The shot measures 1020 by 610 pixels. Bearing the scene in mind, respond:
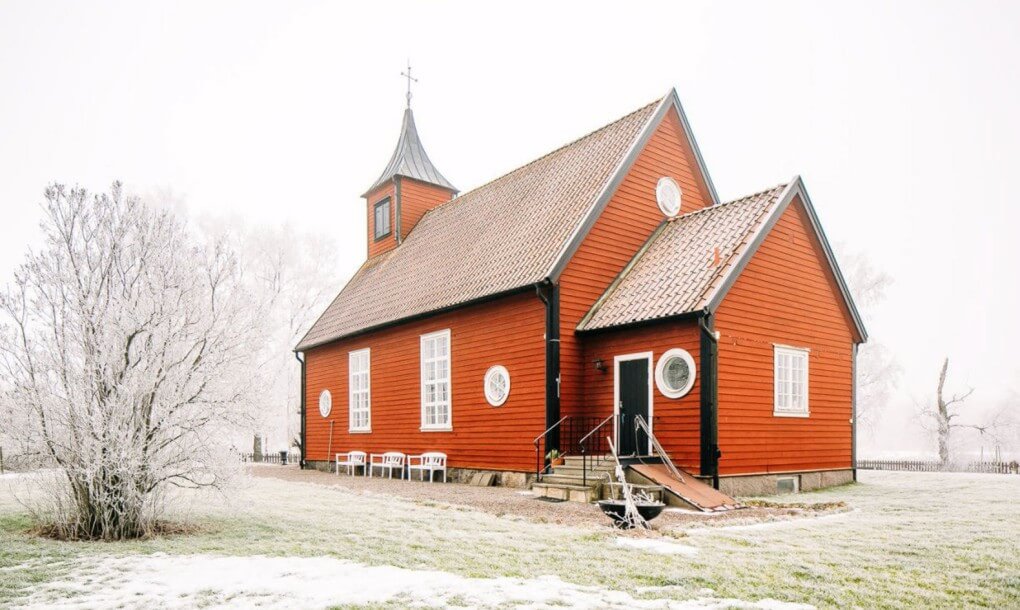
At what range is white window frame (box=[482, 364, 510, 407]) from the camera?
1608cm

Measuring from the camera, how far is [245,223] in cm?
3225

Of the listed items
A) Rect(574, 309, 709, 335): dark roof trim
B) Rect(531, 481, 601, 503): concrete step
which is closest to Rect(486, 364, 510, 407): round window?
Rect(574, 309, 709, 335): dark roof trim

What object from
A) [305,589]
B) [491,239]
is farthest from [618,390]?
[305,589]

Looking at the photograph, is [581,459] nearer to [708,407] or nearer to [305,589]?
[708,407]

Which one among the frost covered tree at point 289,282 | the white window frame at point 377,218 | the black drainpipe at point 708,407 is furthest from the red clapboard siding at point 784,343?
the frost covered tree at point 289,282

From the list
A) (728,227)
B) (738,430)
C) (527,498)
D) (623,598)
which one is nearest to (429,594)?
(623,598)

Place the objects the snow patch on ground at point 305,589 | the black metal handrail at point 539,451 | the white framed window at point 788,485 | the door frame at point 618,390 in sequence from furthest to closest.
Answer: the white framed window at point 788,485, the black metal handrail at point 539,451, the door frame at point 618,390, the snow patch on ground at point 305,589

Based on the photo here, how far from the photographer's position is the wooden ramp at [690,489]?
1176 cm

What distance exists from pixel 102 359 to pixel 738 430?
10.3 meters

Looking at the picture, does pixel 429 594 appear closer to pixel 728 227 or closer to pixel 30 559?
pixel 30 559

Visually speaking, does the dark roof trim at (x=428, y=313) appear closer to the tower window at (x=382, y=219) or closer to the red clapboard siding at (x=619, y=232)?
the red clapboard siding at (x=619, y=232)

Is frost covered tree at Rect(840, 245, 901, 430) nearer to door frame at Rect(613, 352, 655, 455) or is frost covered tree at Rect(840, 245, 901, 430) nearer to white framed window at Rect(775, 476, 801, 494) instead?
white framed window at Rect(775, 476, 801, 494)

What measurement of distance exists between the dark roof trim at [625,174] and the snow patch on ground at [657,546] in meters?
7.13

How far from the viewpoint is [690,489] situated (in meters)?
12.5
